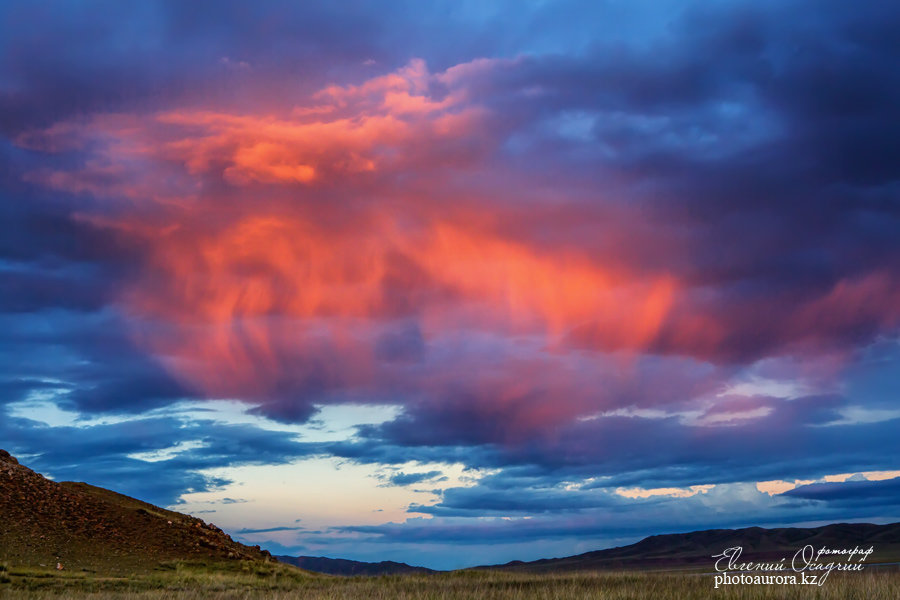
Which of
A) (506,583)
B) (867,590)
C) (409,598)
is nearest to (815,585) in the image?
(867,590)

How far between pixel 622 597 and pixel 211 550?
179ft

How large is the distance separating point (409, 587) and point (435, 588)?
4989mm

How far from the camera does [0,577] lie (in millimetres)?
45688

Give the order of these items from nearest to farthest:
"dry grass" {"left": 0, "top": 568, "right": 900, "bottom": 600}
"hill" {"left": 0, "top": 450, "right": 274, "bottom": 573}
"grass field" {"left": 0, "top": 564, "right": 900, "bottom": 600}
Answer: "dry grass" {"left": 0, "top": 568, "right": 900, "bottom": 600}, "grass field" {"left": 0, "top": 564, "right": 900, "bottom": 600}, "hill" {"left": 0, "top": 450, "right": 274, "bottom": 573}

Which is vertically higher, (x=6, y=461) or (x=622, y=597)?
(x=6, y=461)

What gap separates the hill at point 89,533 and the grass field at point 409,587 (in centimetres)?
452

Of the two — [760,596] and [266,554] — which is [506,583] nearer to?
[760,596]

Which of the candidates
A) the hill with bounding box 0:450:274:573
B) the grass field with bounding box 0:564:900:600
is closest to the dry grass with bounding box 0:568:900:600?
the grass field with bounding box 0:564:900:600

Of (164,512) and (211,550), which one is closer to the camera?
(211,550)

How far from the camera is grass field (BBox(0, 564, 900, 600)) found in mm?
24422

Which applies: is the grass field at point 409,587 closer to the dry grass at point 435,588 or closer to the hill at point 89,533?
the dry grass at point 435,588

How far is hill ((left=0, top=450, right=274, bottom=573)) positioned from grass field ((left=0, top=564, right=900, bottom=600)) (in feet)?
14.8

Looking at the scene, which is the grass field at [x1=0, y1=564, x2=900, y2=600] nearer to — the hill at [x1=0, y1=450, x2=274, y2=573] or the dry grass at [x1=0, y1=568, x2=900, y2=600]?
the dry grass at [x1=0, y1=568, x2=900, y2=600]

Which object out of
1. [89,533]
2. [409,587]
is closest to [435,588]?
[409,587]
